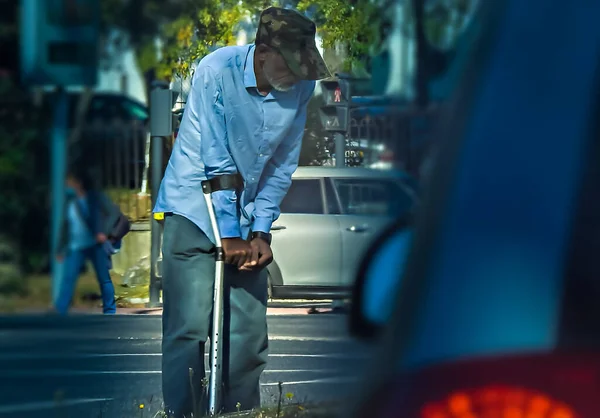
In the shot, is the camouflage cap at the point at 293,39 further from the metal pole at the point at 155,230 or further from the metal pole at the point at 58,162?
the metal pole at the point at 58,162

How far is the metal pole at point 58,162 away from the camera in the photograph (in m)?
4.46

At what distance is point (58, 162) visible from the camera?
4.51 m

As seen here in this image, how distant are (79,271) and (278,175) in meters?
0.81

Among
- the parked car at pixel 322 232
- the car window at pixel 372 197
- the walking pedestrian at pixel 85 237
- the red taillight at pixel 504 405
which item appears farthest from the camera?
the walking pedestrian at pixel 85 237

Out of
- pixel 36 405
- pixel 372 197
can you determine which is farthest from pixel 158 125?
pixel 36 405

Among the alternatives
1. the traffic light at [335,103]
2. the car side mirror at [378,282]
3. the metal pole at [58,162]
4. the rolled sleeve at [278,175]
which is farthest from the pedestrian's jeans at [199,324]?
the car side mirror at [378,282]

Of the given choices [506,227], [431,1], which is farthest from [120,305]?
[506,227]

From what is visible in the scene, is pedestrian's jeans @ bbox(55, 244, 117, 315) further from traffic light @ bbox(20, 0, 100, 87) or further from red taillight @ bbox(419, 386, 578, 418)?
red taillight @ bbox(419, 386, 578, 418)

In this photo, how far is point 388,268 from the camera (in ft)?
6.21

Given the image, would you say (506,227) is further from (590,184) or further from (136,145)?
(136,145)

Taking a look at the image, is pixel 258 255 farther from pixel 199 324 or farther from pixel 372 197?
pixel 372 197

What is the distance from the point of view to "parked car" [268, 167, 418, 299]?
428 centimetres

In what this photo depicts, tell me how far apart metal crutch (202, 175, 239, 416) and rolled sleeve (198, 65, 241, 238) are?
0.07ft

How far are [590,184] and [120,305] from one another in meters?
3.36
